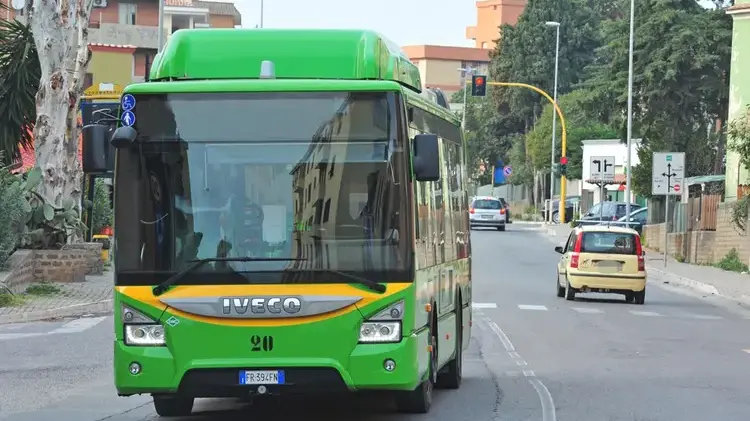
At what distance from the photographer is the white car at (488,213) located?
64312mm

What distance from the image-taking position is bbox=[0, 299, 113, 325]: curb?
68.3ft

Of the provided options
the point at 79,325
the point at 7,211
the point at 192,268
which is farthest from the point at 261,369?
the point at 7,211

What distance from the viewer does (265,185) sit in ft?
31.7

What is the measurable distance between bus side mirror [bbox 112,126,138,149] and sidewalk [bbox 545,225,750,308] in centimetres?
2219

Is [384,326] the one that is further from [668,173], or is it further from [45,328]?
[668,173]

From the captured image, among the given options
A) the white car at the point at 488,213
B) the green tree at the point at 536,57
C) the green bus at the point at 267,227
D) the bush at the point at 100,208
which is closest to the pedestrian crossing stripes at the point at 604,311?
the bush at the point at 100,208

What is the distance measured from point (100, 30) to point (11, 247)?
58095 mm

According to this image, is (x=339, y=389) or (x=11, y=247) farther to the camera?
(x=11, y=247)

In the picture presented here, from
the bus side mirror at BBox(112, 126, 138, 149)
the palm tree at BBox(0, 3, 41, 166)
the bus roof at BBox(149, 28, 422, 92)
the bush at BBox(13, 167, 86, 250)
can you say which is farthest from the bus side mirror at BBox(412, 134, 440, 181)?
the palm tree at BBox(0, 3, 41, 166)

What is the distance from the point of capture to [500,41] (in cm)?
10719

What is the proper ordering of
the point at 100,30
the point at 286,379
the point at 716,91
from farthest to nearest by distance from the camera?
1. the point at 100,30
2. the point at 716,91
3. the point at 286,379

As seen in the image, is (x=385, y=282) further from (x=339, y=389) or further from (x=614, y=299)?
(x=614, y=299)

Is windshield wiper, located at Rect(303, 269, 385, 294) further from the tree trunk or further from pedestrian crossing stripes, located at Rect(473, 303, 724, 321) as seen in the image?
the tree trunk

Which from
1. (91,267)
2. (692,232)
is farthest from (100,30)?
(91,267)
